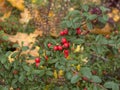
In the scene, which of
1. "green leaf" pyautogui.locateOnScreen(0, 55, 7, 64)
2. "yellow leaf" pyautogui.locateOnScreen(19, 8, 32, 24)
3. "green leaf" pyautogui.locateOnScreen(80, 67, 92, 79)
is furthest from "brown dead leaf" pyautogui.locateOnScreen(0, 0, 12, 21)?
"green leaf" pyautogui.locateOnScreen(80, 67, 92, 79)

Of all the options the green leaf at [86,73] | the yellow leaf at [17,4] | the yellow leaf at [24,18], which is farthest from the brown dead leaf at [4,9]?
the green leaf at [86,73]

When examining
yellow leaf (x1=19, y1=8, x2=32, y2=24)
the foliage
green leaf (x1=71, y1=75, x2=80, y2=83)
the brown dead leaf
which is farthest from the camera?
the brown dead leaf

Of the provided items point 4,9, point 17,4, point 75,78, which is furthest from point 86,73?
point 4,9

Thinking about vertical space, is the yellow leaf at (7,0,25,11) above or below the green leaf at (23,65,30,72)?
above

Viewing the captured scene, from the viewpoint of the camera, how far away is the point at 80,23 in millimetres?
2314

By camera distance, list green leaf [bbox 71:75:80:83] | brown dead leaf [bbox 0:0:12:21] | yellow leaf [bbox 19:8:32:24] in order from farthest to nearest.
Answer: brown dead leaf [bbox 0:0:12:21] < yellow leaf [bbox 19:8:32:24] < green leaf [bbox 71:75:80:83]

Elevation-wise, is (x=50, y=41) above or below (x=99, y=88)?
above

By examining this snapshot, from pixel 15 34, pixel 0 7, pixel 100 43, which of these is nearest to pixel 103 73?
pixel 100 43

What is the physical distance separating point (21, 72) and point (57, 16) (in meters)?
1.73

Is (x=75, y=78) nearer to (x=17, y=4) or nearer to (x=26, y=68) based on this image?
(x=26, y=68)

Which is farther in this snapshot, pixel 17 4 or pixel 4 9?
pixel 4 9

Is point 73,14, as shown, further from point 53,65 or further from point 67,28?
point 53,65

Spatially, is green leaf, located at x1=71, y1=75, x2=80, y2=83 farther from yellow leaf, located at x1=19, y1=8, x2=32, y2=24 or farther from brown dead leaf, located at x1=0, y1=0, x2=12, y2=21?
brown dead leaf, located at x1=0, y1=0, x2=12, y2=21

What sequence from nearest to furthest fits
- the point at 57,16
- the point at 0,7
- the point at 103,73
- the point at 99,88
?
the point at 99,88, the point at 103,73, the point at 57,16, the point at 0,7
